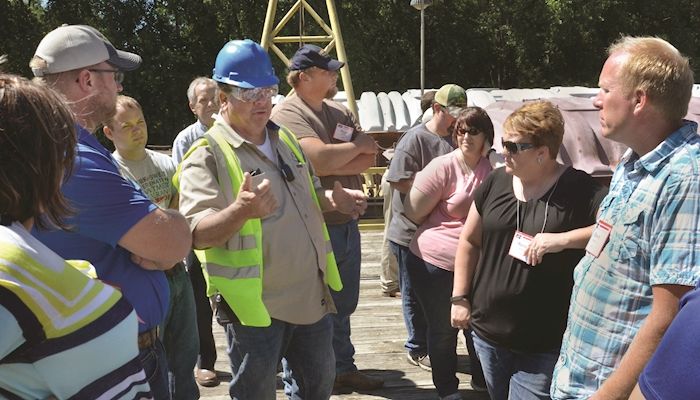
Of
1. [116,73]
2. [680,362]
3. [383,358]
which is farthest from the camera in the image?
[383,358]

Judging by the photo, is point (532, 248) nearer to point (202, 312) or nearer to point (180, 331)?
point (180, 331)

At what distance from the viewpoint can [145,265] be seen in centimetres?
211

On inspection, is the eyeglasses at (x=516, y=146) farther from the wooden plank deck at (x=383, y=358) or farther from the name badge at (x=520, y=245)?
the wooden plank deck at (x=383, y=358)

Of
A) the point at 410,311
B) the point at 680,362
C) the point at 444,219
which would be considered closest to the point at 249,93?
the point at 444,219

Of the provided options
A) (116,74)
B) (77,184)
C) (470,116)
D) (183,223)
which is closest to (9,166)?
(77,184)

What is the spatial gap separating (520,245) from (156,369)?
142 cm

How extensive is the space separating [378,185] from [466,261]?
24.3 ft

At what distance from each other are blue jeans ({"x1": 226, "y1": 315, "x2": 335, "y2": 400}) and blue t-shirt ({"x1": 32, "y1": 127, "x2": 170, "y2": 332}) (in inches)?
30.4

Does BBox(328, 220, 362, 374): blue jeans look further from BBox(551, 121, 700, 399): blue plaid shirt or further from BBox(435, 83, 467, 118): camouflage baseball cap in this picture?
BBox(551, 121, 700, 399): blue plaid shirt

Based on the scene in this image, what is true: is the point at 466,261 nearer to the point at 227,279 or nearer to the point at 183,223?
the point at 227,279

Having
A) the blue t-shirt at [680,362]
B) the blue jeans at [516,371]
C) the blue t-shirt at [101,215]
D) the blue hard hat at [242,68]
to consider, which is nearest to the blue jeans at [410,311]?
the blue jeans at [516,371]

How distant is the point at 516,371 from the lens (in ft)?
9.46

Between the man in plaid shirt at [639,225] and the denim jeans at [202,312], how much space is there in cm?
265

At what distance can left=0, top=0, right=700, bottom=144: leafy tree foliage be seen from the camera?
78.9 ft
